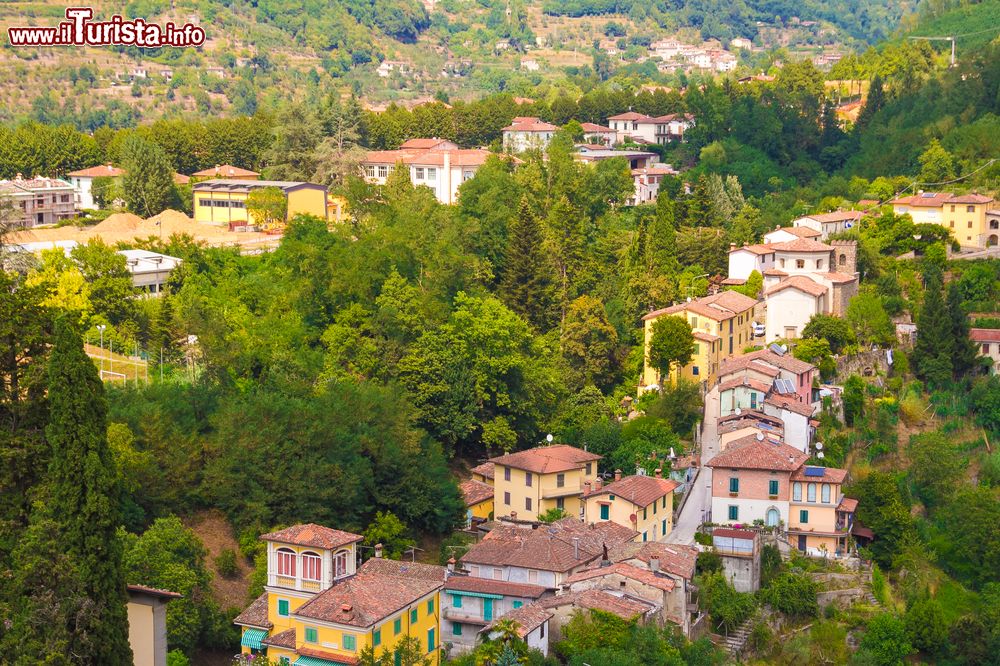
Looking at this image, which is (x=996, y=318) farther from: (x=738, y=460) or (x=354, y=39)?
(x=354, y=39)

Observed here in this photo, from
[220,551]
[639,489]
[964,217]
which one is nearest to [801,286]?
[964,217]

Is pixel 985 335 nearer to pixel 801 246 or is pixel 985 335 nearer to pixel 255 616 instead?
pixel 801 246

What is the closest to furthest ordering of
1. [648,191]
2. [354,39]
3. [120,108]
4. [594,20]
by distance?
[648,191] → [120,108] → [354,39] → [594,20]

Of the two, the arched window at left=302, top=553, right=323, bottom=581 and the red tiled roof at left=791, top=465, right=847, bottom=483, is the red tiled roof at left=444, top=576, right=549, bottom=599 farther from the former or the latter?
the red tiled roof at left=791, top=465, right=847, bottom=483

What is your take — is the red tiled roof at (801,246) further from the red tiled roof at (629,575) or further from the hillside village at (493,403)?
the red tiled roof at (629,575)

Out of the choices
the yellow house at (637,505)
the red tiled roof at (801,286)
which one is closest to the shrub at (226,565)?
the yellow house at (637,505)

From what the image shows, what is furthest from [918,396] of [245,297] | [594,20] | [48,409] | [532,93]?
[594,20]

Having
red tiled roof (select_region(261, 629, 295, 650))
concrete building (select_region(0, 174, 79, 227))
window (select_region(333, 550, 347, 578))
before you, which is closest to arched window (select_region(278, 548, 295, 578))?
window (select_region(333, 550, 347, 578))
